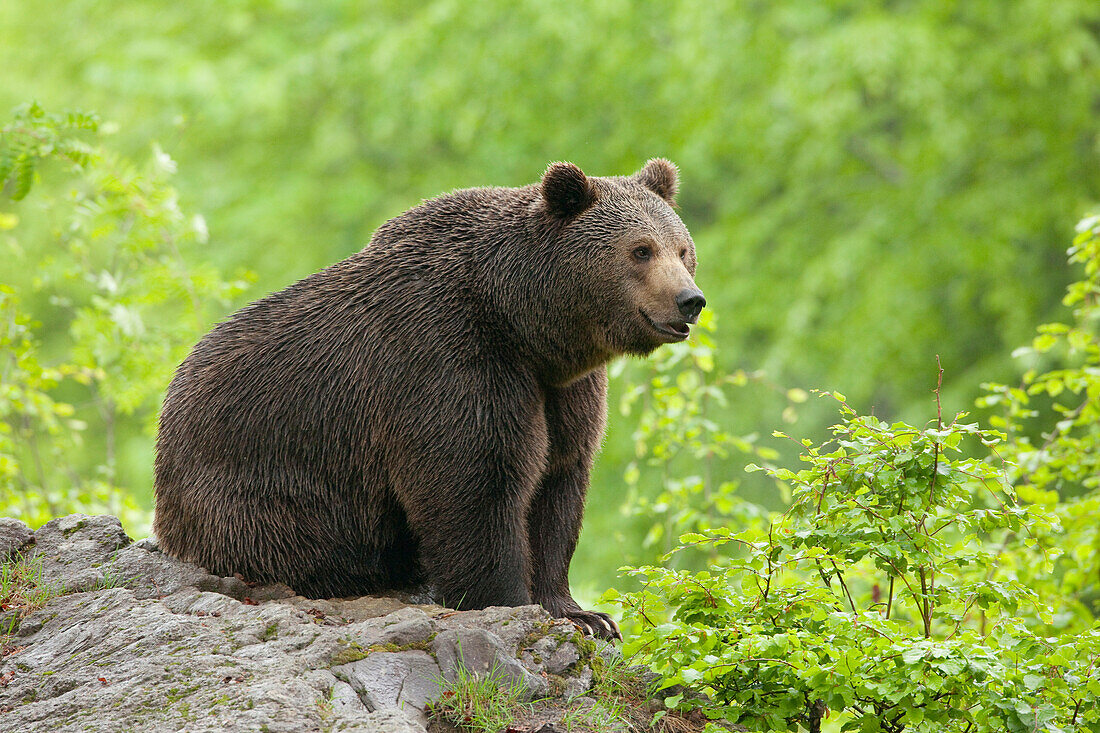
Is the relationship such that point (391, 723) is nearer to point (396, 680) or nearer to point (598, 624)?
point (396, 680)

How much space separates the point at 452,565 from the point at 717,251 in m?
9.84

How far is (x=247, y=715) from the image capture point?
3.59 meters

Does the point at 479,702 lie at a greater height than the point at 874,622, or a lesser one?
lesser

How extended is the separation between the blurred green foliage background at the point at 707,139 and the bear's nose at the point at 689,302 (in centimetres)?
622

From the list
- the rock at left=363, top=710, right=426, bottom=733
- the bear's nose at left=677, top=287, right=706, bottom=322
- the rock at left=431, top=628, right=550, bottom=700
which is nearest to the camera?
the rock at left=363, top=710, right=426, bottom=733

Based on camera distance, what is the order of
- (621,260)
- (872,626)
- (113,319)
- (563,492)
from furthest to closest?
(113,319), (563,492), (621,260), (872,626)

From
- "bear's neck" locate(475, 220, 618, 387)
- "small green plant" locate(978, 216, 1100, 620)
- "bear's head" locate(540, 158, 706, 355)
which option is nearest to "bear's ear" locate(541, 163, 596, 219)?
"bear's head" locate(540, 158, 706, 355)

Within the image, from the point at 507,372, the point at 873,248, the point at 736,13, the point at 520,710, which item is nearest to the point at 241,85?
the point at 736,13

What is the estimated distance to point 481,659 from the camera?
4055 millimetres

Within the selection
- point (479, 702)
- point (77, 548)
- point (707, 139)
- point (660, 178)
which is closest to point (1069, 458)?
point (660, 178)

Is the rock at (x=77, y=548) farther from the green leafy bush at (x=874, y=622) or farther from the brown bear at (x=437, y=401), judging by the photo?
the green leafy bush at (x=874, y=622)

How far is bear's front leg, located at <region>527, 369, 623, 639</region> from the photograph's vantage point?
16.8ft

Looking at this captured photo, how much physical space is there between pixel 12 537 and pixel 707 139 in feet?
33.9

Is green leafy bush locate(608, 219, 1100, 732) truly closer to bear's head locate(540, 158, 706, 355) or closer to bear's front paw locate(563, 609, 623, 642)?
bear's front paw locate(563, 609, 623, 642)
